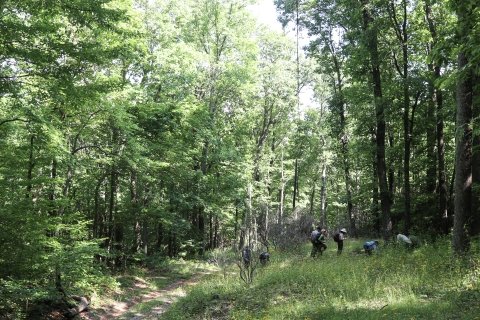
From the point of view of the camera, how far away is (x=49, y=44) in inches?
256

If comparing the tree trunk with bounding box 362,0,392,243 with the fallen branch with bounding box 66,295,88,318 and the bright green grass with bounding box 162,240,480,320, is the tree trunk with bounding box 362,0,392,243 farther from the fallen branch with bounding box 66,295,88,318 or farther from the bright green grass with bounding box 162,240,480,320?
the fallen branch with bounding box 66,295,88,318

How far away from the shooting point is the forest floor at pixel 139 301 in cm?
1013

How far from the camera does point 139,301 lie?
1223 cm

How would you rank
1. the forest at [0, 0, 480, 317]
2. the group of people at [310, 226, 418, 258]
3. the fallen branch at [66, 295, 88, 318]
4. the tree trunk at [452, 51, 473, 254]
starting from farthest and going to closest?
the group of people at [310, 226, 418, 258]
the fallen branch at [66, 295, 88, 318]
the tree trunk at [452, 51, 473, 254]
the forest at [0, 0, 480, 317]

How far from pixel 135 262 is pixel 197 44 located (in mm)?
14823

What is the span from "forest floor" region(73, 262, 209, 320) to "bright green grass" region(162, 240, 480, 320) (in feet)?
4.34

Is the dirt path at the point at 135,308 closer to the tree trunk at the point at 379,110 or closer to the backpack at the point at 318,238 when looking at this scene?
the backpack at the point at 318,238

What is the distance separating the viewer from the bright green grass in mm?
5688

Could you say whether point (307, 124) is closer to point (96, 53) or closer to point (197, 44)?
point (197, 44)

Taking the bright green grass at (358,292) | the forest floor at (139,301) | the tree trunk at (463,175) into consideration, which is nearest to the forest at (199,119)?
the tree trunk at (463,175)

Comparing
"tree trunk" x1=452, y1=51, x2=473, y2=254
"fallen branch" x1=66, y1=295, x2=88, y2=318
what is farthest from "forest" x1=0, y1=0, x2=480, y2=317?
"fallen branch" x1=66, y1=295, x2=88, y2=318

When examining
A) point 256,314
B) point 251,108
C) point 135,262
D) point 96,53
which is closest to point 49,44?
point 96,53

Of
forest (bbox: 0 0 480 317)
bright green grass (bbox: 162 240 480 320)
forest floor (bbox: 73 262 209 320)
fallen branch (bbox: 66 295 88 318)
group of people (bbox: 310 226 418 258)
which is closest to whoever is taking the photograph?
bright green grass (bbox: 162 240 480 320)

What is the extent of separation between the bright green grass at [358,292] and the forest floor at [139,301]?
1322 millimetres
